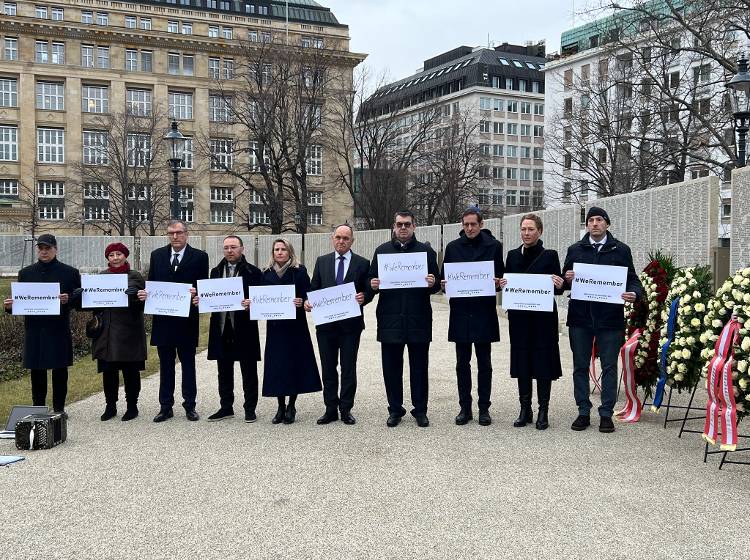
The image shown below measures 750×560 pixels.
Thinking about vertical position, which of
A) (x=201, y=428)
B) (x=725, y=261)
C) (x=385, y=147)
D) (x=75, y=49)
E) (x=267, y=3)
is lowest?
(x=201, y=428)

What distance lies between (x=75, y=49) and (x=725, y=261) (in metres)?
73.4

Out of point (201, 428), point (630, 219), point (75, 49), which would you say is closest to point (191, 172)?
point (75, 49)

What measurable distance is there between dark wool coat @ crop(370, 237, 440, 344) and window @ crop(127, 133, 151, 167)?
47.2 meters

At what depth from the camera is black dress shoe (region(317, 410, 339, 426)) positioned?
342 inches

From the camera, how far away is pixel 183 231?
29.1 feet

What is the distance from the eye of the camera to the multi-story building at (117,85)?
71.1 m

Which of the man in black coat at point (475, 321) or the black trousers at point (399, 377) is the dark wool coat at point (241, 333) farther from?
the man in black coat at point (475, 321)

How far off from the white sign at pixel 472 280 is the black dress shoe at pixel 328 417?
6.19 ft

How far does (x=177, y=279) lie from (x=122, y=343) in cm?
94

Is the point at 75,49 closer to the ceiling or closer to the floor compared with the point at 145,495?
closer to the ceiling

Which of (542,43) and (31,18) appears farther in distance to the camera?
(542,43)

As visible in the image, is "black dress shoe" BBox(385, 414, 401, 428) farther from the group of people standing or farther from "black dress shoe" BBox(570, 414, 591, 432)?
"black dress shoe" BBox(570, 414, 591, 432)

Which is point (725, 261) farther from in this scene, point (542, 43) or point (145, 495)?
point (542, 43)

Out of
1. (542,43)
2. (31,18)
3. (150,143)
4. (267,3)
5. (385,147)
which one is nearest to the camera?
(385,147)
